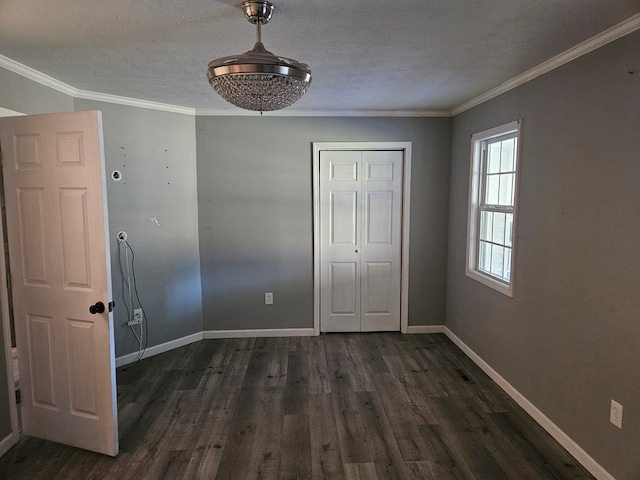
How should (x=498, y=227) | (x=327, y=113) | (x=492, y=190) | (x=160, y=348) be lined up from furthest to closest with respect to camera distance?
(x=327, y=113) → (x=160, y=348) → (x=492, y=190) → (x=498, y=227)

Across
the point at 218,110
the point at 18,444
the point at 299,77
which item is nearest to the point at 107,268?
the point at 18,444

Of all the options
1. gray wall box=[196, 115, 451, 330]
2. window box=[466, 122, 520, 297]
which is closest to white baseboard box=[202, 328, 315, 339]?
gray wall box=[196, 115, 451, 330]

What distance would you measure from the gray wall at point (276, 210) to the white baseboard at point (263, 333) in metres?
0.05

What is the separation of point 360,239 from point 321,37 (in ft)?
7.86

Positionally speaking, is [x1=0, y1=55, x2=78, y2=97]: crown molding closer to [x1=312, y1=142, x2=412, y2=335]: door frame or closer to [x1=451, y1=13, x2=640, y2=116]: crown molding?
[x1=312, y1=142, x2=412, y2=335]: door frame

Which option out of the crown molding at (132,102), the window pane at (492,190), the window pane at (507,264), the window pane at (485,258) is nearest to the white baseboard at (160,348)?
the crown molding at (132,102)

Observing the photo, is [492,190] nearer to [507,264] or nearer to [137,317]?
[507,264]

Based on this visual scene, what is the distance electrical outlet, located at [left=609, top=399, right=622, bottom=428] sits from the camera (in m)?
1.95

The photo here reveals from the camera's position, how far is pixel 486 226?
346cm

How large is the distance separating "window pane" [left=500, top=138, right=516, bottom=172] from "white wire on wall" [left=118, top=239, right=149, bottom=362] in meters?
3.27

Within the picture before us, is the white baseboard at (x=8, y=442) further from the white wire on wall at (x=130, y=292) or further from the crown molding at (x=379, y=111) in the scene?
the crown molding at (x=379, y=111)

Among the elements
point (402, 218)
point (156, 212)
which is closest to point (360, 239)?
point (402, 218)

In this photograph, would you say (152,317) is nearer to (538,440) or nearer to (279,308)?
(279,308)

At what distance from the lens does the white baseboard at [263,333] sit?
411 cm
